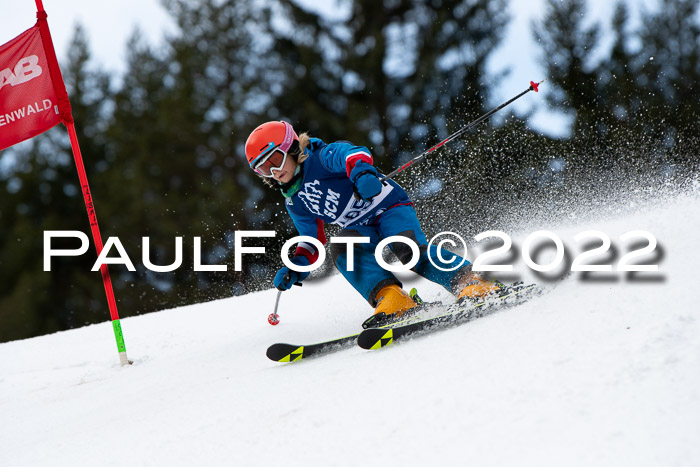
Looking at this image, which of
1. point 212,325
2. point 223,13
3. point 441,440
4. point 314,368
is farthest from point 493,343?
point 223,13

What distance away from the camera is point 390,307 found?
327 cm

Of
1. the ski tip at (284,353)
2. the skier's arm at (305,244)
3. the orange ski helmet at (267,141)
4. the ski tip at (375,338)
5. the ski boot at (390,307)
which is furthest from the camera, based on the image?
the skier's arm at (305,244)

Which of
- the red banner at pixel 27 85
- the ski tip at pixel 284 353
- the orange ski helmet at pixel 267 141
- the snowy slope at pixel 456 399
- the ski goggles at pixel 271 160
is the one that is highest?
the red banner at pixel 27 85

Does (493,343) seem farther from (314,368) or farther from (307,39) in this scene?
(307,39)

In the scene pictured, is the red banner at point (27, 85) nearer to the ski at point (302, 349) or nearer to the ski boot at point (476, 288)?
the ski at point (302, 349)

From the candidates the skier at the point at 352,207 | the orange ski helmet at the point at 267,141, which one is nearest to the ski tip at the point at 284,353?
the skier at the point at 352,207

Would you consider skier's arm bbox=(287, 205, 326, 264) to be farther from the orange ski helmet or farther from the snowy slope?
the snowy slope

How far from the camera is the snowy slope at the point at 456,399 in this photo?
153 cm

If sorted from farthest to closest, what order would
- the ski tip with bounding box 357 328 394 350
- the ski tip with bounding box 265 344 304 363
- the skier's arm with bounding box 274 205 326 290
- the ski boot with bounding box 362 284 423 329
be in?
1. the skier's arm with bounding box 274 205 326 290
2. the ski boot with bounding box 362 284 423 329
3. the ski tip with bounding box 265 344 304 363
4. the ski tip with bounding box 357 328 394 350

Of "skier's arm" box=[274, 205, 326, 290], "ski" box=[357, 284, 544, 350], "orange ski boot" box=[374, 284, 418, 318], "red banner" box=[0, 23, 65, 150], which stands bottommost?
"ski" box=[357, 284, 544, 350]

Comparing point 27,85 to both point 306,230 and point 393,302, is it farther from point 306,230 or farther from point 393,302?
point 393,302

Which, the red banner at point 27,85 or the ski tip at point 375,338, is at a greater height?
the red banner at point 27,85

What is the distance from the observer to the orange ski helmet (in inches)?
131

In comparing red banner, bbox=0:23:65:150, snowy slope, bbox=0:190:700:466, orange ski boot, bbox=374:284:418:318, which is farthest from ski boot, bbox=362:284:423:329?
red banner, bbox=0:23:65:150
